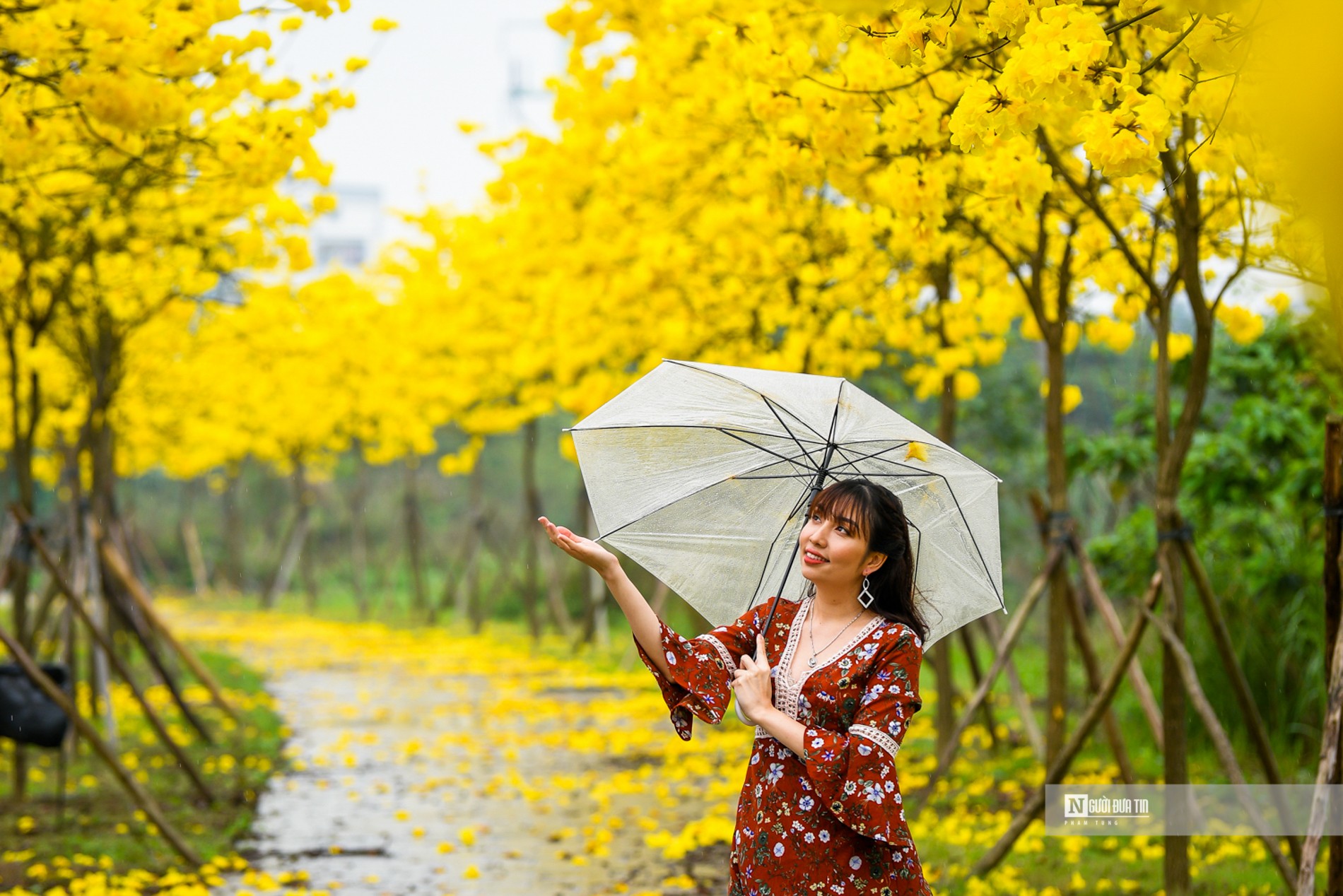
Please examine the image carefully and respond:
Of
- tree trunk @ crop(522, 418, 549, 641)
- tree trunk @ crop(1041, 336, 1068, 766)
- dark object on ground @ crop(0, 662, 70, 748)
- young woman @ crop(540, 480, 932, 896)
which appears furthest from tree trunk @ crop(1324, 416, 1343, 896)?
tree trunk @ crop(522, 418, 549, 641)

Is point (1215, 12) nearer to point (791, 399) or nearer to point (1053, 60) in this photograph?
point (1053, 60)

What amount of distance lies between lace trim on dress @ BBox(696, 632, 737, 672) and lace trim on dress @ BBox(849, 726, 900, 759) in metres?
0.41

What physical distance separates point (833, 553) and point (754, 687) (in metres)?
0.34

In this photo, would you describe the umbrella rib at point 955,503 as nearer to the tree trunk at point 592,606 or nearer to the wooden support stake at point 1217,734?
the wooden support stake at point 1217,734

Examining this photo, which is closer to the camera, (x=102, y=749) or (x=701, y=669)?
(x=701, y=669)

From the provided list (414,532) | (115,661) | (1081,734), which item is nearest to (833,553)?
(1081,734)

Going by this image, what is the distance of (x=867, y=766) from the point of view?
266 centimetres

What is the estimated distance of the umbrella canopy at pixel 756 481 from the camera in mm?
3123

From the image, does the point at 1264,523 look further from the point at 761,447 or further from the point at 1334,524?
the point at 761,447

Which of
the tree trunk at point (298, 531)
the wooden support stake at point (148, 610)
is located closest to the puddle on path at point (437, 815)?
the wooden support stake at point (148, 610)

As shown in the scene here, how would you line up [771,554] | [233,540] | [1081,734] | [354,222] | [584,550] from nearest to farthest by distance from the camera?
[584,550] < [771,554] < [1081,734] < [233,540] < [354,222]

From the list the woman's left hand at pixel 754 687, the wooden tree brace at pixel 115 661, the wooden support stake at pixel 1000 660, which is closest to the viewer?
the woman's left hand at pixel 754 687

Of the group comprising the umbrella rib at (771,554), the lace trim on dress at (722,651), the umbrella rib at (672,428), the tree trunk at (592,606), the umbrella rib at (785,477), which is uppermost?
the umbrella rib at (672,428)

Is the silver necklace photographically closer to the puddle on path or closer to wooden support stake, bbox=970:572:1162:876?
wooden support stake, bbox=970:572:1162:876
